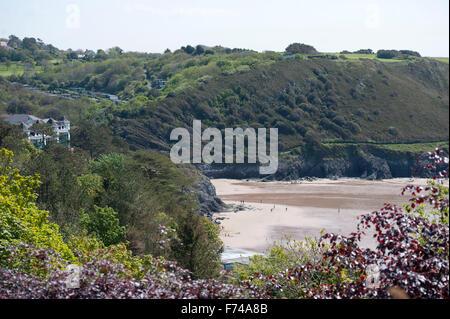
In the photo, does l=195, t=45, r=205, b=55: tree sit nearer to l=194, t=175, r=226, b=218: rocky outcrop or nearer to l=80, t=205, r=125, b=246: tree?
l=194, t=175, r=226, b=218: rocky outcrop

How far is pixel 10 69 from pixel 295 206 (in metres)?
124

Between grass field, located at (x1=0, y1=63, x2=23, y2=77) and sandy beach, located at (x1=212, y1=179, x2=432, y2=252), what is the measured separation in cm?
9489

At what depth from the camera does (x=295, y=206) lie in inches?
2354

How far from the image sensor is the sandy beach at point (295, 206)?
46.5 metres

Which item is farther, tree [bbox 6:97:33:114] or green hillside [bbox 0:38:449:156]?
tree [bbox 6:97:33:114]

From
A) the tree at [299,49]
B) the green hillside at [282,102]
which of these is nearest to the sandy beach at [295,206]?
the green hillside at [282,102]

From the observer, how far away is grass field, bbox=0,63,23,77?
152375mm

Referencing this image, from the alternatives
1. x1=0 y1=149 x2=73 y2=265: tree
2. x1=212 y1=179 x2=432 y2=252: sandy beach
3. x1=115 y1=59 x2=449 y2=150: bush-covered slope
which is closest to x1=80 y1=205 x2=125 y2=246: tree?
x1=0 y1=149 x2=73 y2=265: tree

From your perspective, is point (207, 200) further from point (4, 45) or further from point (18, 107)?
point (4, 45)

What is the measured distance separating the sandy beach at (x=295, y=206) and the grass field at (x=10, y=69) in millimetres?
94893

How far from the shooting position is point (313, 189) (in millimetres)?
73250

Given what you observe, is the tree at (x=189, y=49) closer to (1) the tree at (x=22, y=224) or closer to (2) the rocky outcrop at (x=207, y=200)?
(2) the rocky outcrop at (x=207, y=200)

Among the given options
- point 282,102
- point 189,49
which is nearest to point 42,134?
point 282,102
